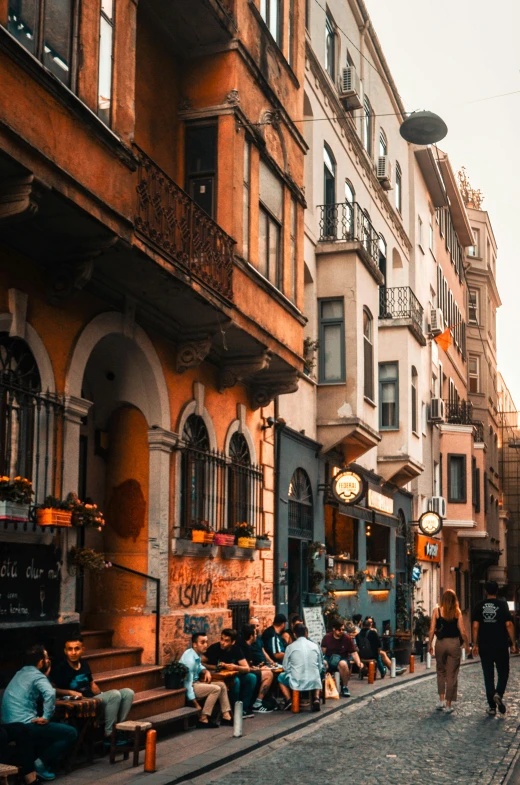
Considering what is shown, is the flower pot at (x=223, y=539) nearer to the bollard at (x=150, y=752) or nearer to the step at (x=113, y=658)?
the step at (x=113, y=658)

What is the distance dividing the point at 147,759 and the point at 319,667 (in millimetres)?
6072

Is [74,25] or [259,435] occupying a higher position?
[74,25]

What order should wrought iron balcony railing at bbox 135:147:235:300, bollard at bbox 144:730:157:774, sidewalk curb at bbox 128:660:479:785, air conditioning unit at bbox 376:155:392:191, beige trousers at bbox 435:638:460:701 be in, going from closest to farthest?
sidewalk curb at bbox 128:660:479:785 → bollard at bbox 144:730:157:774 → wrought iron balcony railing at bbox 135:147:235:300 → beige trousers at bbox 435:638:460:701 → air conditioning unit at bbox 376:155:392:191

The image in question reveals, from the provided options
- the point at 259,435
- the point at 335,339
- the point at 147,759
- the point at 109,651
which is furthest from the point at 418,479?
the point at 147,759

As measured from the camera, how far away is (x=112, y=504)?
15.2 metres

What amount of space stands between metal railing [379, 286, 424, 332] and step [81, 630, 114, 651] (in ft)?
61.7

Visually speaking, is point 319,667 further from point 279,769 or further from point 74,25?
point 74,25

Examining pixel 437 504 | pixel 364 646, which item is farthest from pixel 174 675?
pixel 437 504

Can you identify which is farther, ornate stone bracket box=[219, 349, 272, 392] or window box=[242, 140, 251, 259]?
ornate stone bracket box=[219, 349, 272, 392]

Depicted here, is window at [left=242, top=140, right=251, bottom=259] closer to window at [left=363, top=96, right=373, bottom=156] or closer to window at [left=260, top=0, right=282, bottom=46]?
window at [left=260, top=0, right=282, bottom=46]

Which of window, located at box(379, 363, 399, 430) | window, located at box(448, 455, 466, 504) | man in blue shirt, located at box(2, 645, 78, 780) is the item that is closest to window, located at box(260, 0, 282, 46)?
man in blue shirt, located at box(2, 645, 78, 780)

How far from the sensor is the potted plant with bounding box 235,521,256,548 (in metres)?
17.3

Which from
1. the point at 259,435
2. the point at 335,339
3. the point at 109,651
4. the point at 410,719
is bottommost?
the point at 410,719

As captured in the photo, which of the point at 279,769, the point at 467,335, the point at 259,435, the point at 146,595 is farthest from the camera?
the point at 467,335
